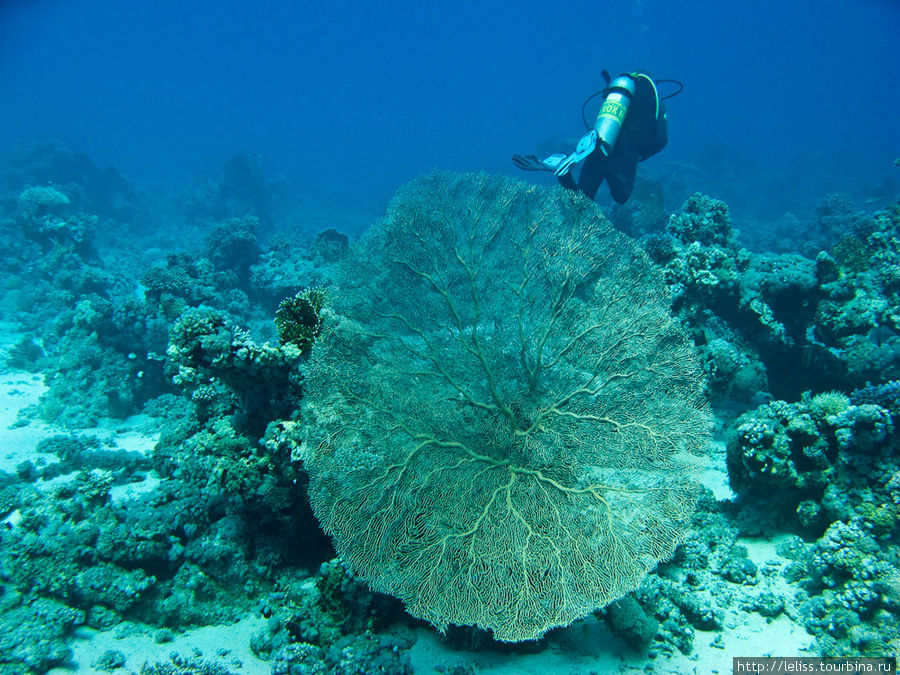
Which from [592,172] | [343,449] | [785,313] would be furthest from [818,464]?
[592,172]

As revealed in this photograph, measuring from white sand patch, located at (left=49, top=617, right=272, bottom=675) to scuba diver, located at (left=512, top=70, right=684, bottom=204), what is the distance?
8.86m

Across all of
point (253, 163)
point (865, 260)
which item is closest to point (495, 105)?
point (253, 163)

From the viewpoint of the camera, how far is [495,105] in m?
118

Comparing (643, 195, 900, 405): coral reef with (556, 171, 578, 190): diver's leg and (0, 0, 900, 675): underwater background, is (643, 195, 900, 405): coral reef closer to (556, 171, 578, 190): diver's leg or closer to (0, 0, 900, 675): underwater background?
(0, 0, 900, 675): underwater background

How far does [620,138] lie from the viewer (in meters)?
8.87

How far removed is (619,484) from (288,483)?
3598 mm

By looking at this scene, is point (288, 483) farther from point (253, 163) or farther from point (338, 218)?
point (253, 163)

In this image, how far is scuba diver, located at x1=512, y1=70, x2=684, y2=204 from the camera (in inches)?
331

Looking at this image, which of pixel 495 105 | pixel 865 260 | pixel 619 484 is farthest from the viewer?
pixel 495 105

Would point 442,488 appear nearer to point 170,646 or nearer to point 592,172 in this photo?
point 170,646

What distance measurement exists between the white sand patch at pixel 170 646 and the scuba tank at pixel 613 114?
9761 millimetres

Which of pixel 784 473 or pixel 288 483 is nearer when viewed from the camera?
pixel 288 483

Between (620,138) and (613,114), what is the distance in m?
0.62

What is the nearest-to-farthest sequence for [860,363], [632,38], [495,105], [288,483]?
[288,483] < [860,363] < [495,105] < [632,38]
